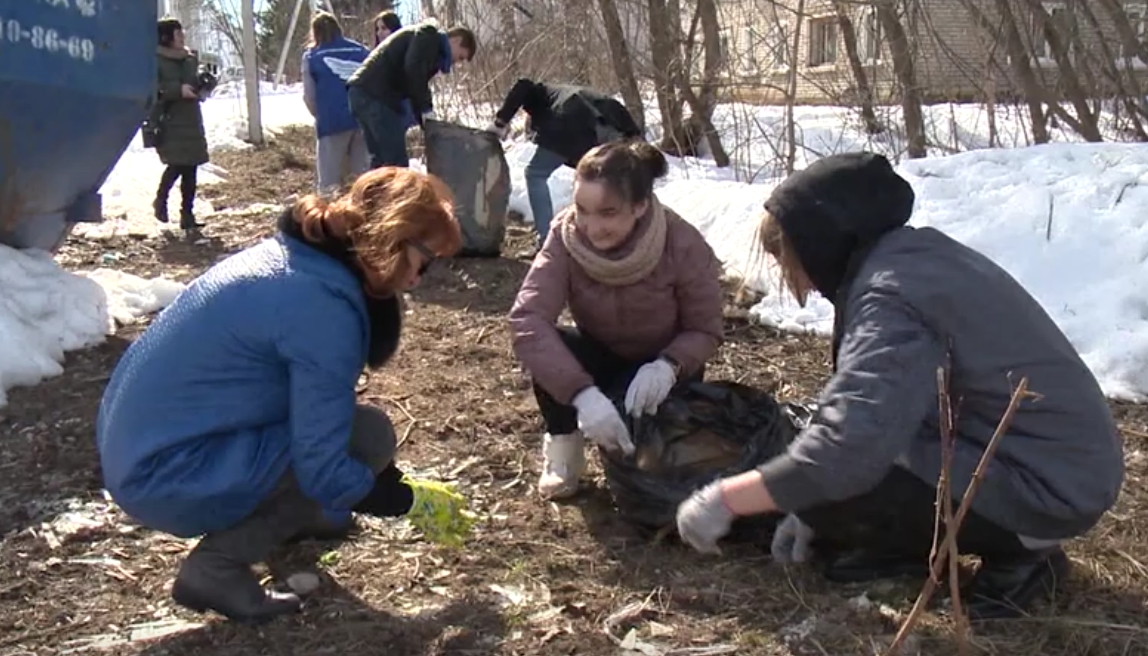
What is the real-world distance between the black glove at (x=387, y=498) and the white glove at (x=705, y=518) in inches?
23.5

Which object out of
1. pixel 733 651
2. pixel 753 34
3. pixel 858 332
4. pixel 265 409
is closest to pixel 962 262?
pixel 858 332

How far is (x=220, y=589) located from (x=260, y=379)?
44 centimetres

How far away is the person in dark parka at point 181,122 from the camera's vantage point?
7.68 m

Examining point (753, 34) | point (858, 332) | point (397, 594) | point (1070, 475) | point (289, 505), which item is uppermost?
point (753, 34)

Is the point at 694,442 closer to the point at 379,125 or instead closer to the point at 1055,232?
the point at 1055,232

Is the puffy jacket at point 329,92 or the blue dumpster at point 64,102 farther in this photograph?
the puffy jacket at point 329,92

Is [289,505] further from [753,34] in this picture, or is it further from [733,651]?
[753,34]

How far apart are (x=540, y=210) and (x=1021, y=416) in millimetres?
4463

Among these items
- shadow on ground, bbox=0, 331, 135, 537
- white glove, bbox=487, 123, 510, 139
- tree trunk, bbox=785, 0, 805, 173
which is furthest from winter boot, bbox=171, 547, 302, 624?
tree trunk, bbox=785, 0, 805, 173

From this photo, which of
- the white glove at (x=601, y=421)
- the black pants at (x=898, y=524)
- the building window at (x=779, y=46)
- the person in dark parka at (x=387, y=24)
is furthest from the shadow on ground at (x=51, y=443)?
the building window at (x=779, y=46)

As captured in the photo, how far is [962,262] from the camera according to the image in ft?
7.29

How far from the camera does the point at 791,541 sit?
2676 mm

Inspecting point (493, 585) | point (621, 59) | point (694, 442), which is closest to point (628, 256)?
point (694, 442)

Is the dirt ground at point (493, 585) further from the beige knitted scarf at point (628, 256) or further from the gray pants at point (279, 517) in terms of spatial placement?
the beige knitted scarf at point (628, 256)
